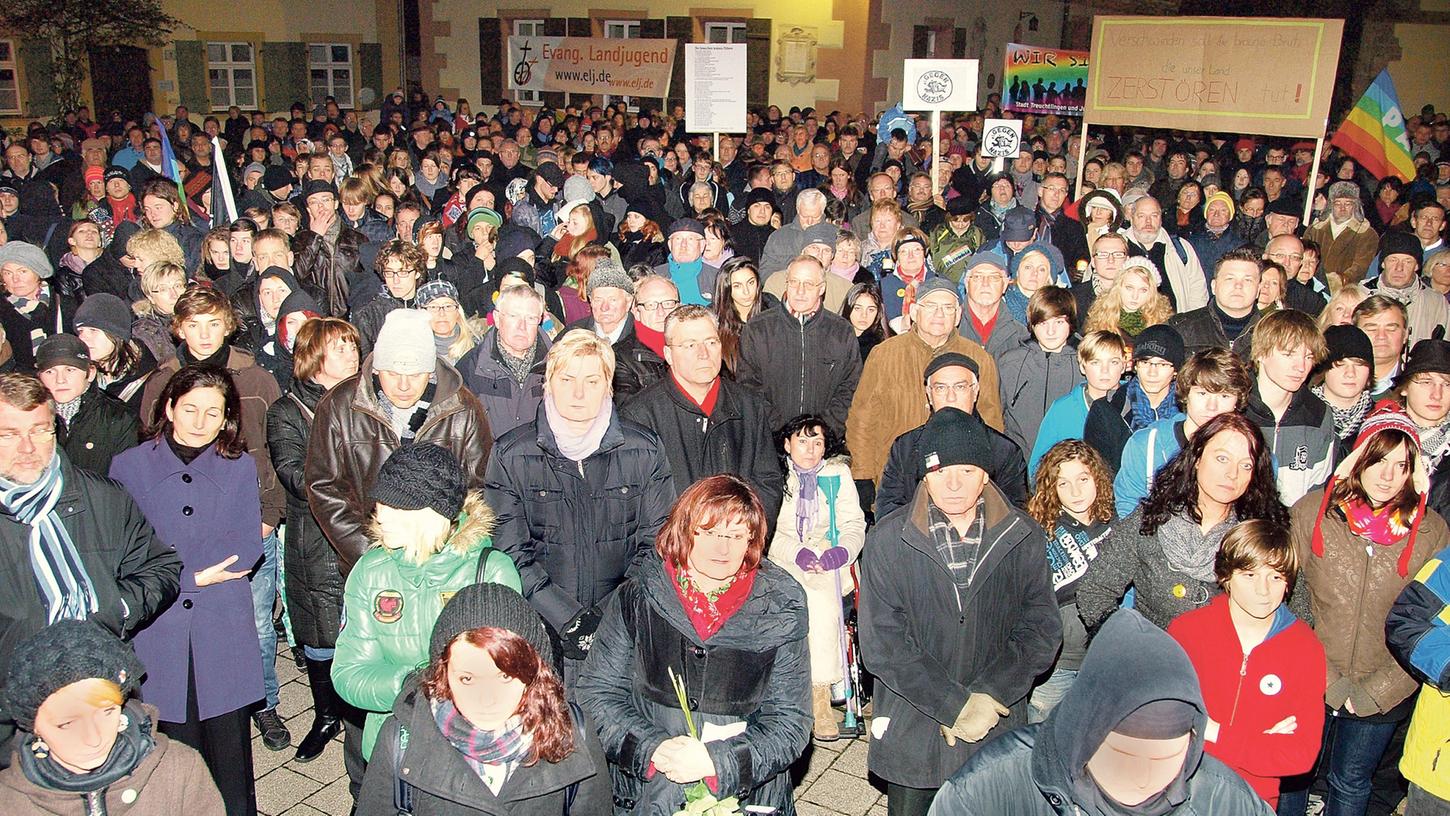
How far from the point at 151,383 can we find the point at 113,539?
1826 millimetres

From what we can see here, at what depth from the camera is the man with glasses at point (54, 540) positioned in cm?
346

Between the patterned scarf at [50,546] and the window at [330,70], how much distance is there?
28.3 meters

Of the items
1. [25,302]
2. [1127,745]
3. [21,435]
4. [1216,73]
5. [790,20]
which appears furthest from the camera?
[790,20]

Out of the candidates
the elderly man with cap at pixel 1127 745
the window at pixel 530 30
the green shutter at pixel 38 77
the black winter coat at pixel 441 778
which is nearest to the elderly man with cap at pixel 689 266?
the black winter coat at pixel 441 778

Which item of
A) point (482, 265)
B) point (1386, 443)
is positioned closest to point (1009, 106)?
point (482, 265)

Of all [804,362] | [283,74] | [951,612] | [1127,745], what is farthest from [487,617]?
[283,74]

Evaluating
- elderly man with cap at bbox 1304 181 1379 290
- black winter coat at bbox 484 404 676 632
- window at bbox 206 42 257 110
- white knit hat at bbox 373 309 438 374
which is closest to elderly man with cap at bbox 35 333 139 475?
white knit hat at bbox 373 309 438 374

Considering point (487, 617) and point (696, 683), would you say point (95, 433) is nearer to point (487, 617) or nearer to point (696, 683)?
point (487, 617)

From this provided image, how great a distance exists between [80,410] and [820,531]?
326 cm

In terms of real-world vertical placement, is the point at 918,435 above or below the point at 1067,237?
below

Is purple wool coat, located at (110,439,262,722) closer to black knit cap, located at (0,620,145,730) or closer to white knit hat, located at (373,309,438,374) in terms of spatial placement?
white knit hat, located at (373,309,438,374)

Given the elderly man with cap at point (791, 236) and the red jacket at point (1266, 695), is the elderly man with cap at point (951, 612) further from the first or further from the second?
the elderly man with cap at point (791, 236)

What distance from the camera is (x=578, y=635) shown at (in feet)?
13.0

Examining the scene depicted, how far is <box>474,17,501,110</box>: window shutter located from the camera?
2991 cm
